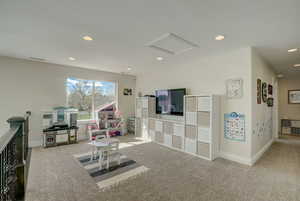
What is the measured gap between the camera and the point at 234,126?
320 centimetres

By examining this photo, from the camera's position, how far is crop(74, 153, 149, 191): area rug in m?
2.30

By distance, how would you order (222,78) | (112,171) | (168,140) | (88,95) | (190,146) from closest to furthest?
1. (112,171)
2. (222,78)
3. (190,146)
4. (168,140)
5. (88,95)

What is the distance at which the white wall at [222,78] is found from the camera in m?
3.01

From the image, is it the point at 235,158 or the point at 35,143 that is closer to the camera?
the point at 235,158

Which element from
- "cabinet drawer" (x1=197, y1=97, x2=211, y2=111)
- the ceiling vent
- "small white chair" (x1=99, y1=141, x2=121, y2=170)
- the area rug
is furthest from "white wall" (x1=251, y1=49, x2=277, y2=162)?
"small white chair" (x1=99, y1=141, x2=121, y2=170)

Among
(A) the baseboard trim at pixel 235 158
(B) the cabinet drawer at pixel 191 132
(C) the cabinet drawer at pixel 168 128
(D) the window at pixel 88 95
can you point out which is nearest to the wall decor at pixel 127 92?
(D) the window at pixel 88 95

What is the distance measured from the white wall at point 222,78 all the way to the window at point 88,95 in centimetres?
269

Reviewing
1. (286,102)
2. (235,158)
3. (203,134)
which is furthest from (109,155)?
(286,102)

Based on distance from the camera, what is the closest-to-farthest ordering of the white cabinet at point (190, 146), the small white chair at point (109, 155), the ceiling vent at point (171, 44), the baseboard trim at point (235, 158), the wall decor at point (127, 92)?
the ceiling vent at point (171, 44), the small white chair at point (109, 155), the baseboard trim at point (235, 158), the white cabinet at point (190, 146), the wall decor at point (127, 92)

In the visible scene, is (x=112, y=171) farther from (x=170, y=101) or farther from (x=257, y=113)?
(x=257, y=113)

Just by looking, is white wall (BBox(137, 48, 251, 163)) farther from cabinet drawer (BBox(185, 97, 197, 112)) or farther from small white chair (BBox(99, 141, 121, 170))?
small white chair (BBox(99, 141, 121, 170))

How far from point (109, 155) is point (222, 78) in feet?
11.3

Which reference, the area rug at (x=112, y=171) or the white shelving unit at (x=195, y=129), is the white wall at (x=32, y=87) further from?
the white shelving unit at (x=195, y=129)

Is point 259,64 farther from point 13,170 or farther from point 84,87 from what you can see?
point 84,87
